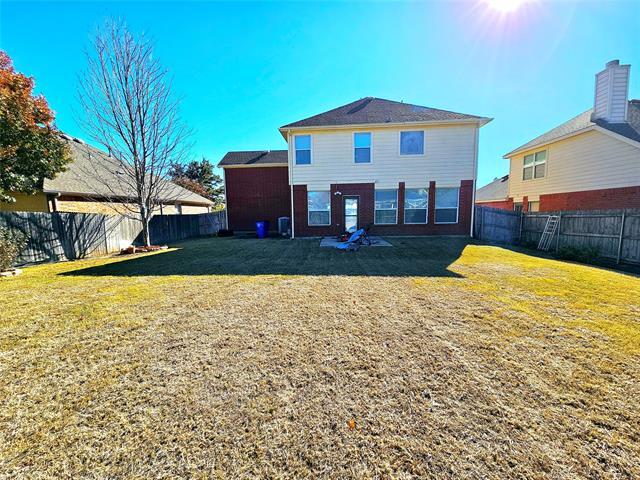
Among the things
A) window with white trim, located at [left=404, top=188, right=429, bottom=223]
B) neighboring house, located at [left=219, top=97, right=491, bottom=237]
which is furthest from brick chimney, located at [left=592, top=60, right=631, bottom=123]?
window with white trim, located at [left=404, top=188, right=429, bottom=223]

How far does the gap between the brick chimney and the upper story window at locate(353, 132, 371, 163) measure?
1108 cm

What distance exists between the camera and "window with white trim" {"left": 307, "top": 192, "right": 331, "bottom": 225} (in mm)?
12672

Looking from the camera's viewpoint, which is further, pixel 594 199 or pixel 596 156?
pixel 594 199

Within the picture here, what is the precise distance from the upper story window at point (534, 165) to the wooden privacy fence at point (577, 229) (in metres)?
5.13

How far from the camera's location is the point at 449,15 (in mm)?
8039

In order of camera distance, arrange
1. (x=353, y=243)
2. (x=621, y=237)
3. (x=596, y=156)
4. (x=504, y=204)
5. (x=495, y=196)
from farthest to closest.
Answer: (x=495, y=196), (x=504, y=204), (x=596, y=156), (x=353, y=243), (x=621, y=237)

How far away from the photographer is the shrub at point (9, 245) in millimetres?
6227

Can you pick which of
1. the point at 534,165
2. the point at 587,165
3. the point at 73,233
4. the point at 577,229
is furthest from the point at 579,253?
the point at 73,233

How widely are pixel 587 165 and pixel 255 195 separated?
57.0 feet

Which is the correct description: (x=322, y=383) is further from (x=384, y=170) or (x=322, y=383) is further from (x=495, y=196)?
(x=495, y=196)

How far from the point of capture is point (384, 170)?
12305 mm

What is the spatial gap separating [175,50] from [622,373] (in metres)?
14.3

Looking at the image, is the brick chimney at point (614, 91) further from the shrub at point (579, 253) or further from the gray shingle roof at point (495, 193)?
the gray shingle roof at point (495, 193)

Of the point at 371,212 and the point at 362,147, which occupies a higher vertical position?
the point at 362,147
